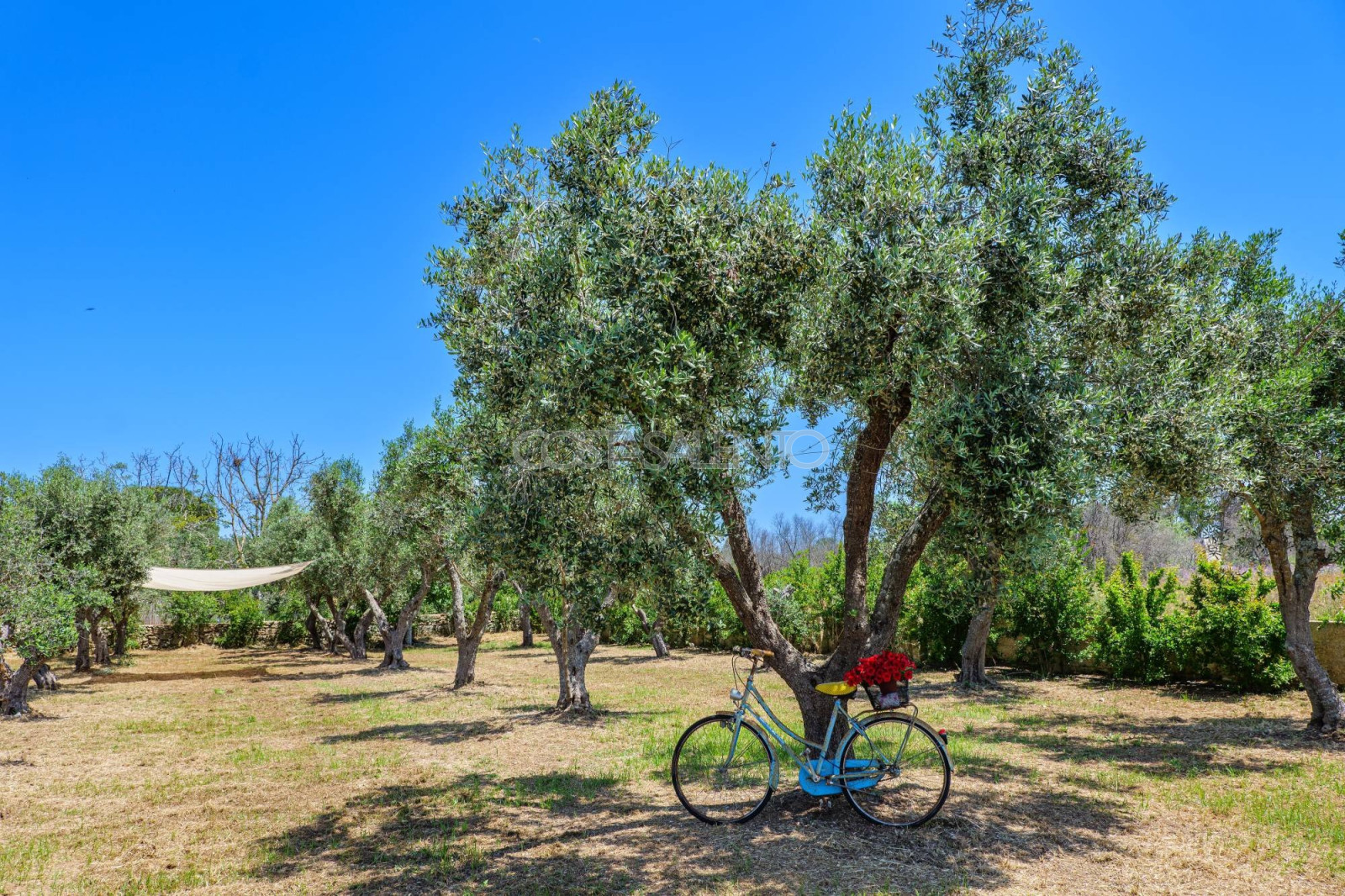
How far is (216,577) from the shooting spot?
2231cm

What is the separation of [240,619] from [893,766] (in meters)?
32.6

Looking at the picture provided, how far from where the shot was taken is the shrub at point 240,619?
3194cm

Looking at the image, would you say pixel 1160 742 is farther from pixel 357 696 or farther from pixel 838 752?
pixel 357 696

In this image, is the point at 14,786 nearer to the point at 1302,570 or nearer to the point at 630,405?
the point at 630,405

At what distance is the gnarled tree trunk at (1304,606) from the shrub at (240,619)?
3391 centimetres

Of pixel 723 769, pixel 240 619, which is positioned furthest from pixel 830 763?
pixel 240 619

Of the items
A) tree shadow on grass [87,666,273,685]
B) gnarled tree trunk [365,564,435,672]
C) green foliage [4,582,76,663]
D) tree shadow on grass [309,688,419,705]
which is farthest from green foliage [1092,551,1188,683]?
tree shadow on grass [87,666,273,685]

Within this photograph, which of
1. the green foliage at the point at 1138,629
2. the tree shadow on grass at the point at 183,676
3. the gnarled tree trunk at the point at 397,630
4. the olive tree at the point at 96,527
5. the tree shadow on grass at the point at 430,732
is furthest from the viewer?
the gnarled tree trunk at the point at 397,630

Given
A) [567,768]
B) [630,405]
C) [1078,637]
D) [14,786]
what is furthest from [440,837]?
[1078,637]

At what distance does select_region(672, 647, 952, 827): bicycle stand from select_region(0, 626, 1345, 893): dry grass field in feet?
0.71

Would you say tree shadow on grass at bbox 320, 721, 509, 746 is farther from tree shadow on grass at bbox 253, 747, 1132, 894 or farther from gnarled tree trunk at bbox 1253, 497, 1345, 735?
gnarled tree trunk at bbox 1253, 497, 1345, 735

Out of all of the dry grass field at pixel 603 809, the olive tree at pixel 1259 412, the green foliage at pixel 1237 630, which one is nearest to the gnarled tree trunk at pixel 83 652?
the dry grass field at pixel 603 809

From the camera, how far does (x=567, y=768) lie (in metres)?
9.19

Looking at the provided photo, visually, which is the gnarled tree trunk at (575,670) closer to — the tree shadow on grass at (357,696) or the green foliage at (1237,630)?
the tree shadow on grass at (357,696)
